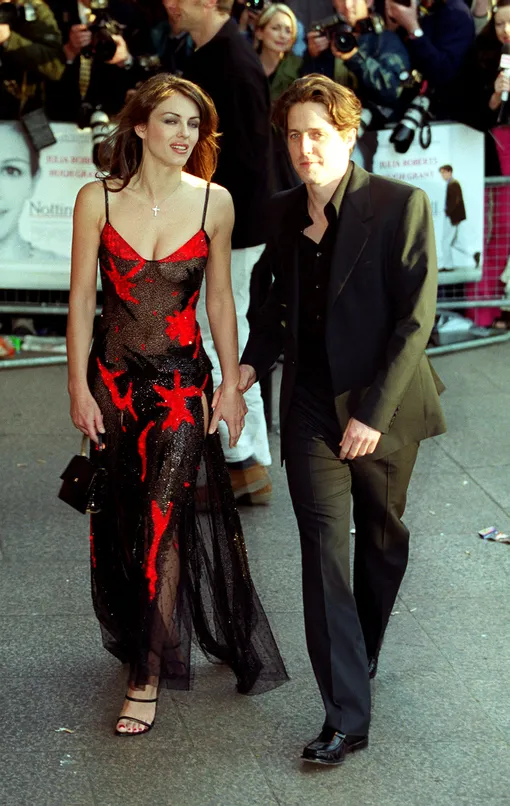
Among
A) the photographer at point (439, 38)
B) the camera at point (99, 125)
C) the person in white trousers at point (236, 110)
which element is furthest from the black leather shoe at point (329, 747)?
the photographer at point (439, 38)

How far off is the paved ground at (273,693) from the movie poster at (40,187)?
8.36 ft

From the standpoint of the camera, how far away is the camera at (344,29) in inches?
330

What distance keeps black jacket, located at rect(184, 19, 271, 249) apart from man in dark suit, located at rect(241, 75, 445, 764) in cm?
176

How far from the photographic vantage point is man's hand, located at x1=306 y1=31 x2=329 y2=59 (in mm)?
8469

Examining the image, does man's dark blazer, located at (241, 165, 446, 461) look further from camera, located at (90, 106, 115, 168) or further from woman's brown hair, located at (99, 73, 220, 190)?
camera, located at (90, 106, 115, 168)

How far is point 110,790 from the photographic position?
3814 mm

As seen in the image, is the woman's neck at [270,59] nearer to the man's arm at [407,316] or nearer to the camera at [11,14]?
the camera at [11,14]

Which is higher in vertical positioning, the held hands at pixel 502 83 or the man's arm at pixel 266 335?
the held hands at pixel 502 83

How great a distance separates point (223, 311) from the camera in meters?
4.38

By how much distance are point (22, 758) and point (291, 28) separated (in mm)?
5579

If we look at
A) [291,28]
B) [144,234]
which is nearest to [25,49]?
[291,28]

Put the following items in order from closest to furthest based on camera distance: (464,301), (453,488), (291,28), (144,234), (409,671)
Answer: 1. (144,234)
2. (409,671)
3. (453,488)
4. (291,28)
5. (464,301)

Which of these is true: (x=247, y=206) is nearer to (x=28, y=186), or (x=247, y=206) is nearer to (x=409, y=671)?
(x=409, y=671)

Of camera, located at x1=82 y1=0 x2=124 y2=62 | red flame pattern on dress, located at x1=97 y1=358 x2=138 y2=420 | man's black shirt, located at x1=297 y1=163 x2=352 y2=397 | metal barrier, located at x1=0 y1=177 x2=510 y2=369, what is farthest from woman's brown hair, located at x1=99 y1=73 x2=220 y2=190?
metal barrier, located at x1=0 y1=177 x2=510 y2=369
